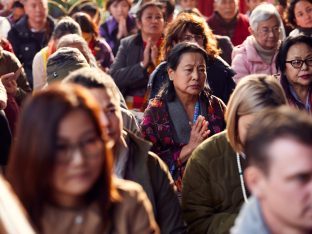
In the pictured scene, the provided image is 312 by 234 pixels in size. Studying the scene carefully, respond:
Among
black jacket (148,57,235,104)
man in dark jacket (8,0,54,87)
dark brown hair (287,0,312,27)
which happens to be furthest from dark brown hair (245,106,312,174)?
man in dark jacket (8,0,54,87)

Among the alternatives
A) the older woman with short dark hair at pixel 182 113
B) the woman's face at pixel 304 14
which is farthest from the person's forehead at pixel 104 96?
the woman's face at pixel 304 14

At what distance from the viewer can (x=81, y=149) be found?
356 cm

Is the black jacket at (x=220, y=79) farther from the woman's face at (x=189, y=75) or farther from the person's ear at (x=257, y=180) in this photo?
the person's ear at (x=257, y=180)

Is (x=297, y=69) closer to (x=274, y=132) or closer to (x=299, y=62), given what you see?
(x=299, y=62)

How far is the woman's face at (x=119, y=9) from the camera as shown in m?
12.6

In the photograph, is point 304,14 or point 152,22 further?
point 304,14

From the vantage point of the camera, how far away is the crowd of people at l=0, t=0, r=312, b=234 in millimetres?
3555

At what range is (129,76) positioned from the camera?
29.2 feet

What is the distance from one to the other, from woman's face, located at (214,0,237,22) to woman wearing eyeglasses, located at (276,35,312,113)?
4102mm

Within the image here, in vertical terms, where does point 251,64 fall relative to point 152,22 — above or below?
below

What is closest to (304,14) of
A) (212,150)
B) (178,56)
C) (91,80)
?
(178,56)

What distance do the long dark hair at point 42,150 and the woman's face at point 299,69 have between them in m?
3.39

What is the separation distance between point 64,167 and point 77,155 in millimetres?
88

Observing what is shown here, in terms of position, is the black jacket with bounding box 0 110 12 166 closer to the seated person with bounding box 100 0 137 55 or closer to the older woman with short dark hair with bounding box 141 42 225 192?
the older woman with short dark hair with bounding box 141 42 225 192
